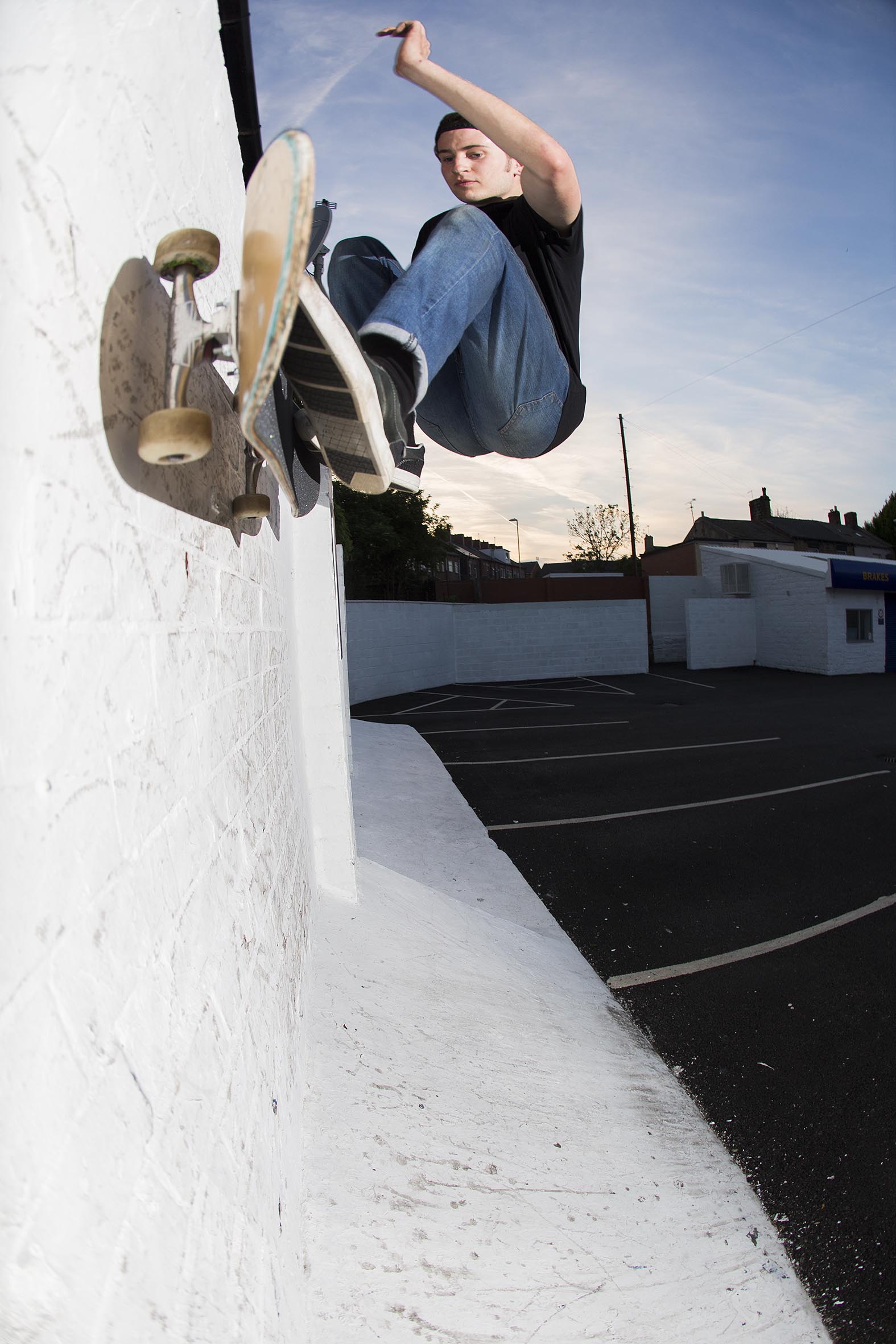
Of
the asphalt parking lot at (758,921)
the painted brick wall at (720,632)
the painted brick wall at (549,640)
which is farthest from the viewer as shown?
the painted brick wall at (720,632)

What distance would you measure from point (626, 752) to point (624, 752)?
0.03 metres

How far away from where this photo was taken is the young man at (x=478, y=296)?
160cm

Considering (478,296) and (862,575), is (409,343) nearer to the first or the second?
(478,296)

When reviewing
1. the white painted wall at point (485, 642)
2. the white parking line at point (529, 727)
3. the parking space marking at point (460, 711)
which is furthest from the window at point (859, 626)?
the white parking line at point (529, 727)

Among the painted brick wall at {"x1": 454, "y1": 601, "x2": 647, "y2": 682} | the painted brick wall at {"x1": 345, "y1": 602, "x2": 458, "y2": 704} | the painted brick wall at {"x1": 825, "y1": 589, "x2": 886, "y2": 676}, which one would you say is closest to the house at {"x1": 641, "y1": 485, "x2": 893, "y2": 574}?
the painted brick wall at {"x1": 825, "y1": 589, "x2": 886, "y2": 676}

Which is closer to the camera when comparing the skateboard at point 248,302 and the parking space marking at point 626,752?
the skateboard at point 248,302

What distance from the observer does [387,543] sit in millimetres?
26109

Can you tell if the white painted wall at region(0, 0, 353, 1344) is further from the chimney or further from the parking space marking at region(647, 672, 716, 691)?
the chimney

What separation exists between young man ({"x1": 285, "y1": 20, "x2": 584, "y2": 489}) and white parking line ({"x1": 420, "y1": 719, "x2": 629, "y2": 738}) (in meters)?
8.78

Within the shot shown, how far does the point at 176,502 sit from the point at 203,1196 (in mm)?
969

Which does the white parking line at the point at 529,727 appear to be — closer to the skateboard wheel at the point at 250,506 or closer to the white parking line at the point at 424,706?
the white parking line at the point at 424,706

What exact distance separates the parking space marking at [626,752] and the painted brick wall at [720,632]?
12.9 metres

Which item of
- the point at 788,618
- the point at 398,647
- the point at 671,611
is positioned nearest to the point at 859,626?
the point at 788,618

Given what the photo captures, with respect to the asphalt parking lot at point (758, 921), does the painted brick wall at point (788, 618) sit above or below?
above
